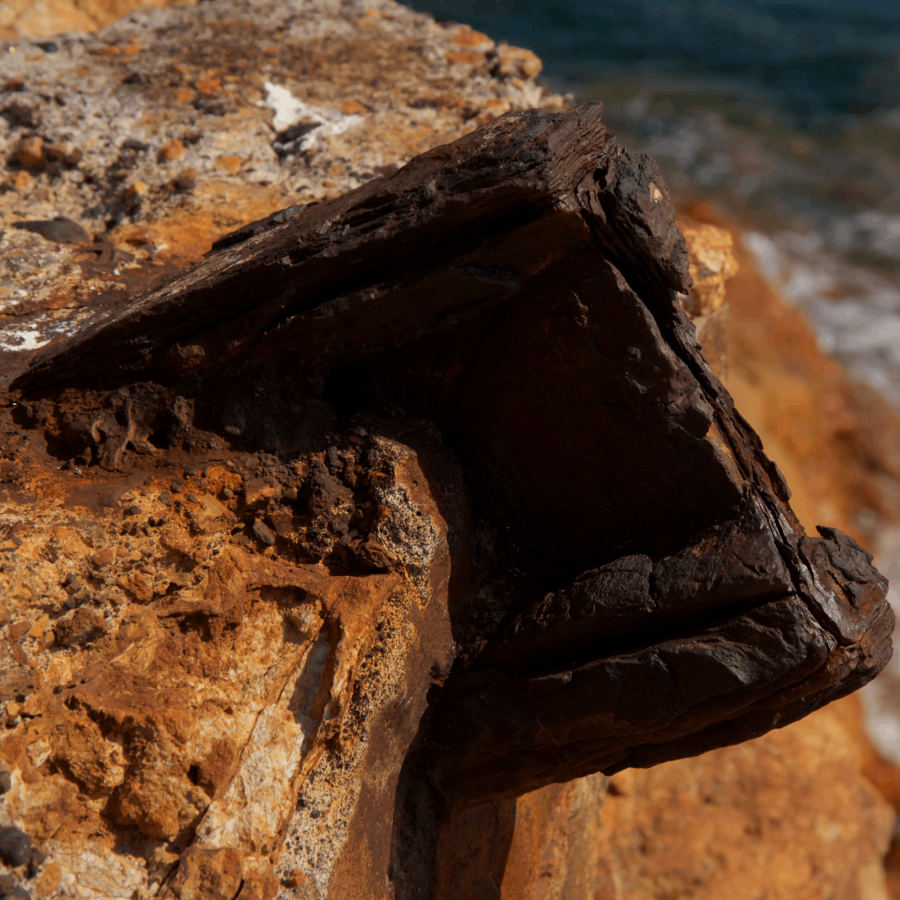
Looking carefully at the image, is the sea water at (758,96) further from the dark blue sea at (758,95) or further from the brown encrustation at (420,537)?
the brown encrustation at (420,537)

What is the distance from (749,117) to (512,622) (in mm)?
10123

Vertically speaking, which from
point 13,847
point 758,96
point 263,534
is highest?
point 263,534

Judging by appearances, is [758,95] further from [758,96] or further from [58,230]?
[58,230]

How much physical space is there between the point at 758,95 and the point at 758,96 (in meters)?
0.01

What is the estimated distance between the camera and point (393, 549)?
230cm

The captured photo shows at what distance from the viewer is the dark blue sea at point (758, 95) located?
10.3m

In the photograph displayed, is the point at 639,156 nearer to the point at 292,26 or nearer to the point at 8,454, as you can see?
the point at 8,454

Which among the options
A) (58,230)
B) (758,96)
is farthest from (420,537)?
(758,96)

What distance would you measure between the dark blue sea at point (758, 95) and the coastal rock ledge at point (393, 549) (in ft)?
29.0

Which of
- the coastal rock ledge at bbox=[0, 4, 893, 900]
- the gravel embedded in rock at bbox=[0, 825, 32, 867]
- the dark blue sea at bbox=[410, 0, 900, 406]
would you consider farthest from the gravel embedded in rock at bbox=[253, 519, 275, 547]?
the dark blue sea at bbox=[410, 0, 900, 406]

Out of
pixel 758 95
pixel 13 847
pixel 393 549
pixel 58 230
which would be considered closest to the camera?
pixel 13 847

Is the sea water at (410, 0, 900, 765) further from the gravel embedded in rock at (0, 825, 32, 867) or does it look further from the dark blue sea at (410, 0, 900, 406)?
the gravel embedded in rock at (0, 825, 32, 867)

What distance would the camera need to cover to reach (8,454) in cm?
236

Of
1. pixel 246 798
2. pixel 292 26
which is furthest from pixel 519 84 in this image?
pixel 246 798
